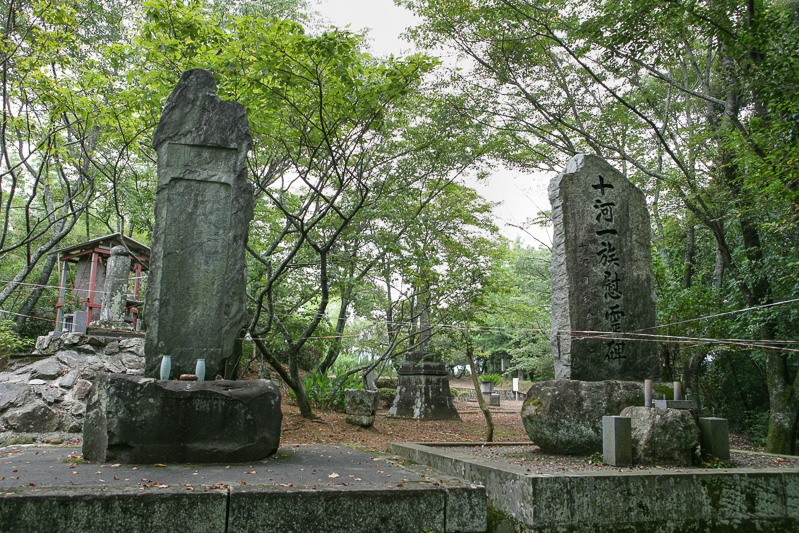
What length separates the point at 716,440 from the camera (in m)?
4.95

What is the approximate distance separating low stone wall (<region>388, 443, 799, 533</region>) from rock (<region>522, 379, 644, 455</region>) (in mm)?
1069

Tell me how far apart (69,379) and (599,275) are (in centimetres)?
894

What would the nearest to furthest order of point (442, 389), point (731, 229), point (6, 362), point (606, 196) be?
point (606, 196), point (6, 362), point (731, 229), point (442, 389)

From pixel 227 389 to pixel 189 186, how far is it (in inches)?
80.7

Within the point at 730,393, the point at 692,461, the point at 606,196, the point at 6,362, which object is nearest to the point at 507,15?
the point at 606,196

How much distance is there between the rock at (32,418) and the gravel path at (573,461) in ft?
21.1

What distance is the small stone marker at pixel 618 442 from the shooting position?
15.2ft

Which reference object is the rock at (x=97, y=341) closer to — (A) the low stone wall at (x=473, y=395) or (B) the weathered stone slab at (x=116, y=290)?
(B) the weathered stone slab at (x=116, y=290)

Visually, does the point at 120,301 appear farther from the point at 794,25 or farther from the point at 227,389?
the point at 794,25

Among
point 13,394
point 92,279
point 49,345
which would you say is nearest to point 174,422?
point 13,394

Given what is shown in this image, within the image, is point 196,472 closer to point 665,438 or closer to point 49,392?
point 665,438

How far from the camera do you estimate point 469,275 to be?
10711mm

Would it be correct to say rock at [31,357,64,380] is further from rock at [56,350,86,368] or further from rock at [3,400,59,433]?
rock at [3,400,59,433]

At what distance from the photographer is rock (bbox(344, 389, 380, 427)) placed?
409 inches
